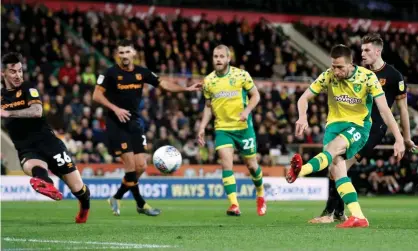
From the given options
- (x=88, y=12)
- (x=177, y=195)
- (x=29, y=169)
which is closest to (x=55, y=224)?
(x=29, y=169)

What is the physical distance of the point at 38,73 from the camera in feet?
84.1

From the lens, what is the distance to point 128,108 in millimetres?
13984

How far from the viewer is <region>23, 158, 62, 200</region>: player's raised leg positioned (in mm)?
10391

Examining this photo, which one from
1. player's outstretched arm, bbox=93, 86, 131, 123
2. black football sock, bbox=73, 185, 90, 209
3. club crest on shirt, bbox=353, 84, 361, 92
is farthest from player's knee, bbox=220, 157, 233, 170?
club crest on shirt, bbox=353, 84, 361, 92

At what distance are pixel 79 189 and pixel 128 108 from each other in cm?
262

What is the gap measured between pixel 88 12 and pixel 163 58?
3.31 meters

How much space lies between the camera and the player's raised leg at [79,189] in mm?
11516

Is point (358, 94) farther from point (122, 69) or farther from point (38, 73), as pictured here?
point (38, 73)

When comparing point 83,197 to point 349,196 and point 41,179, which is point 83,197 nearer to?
point 41,179

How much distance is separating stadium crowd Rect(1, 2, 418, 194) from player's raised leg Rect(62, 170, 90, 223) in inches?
446

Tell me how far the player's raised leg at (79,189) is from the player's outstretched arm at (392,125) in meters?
3.81

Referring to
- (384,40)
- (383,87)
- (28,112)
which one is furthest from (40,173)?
(384,40)

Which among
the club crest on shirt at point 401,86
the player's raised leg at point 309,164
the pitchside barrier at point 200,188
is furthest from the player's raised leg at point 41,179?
the pitchside barrier at point 200,188

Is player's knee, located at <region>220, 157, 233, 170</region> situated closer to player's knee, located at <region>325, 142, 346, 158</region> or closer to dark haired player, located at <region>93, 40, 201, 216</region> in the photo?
dark haired player, located at <region>93, 40, 201, 216</region>
